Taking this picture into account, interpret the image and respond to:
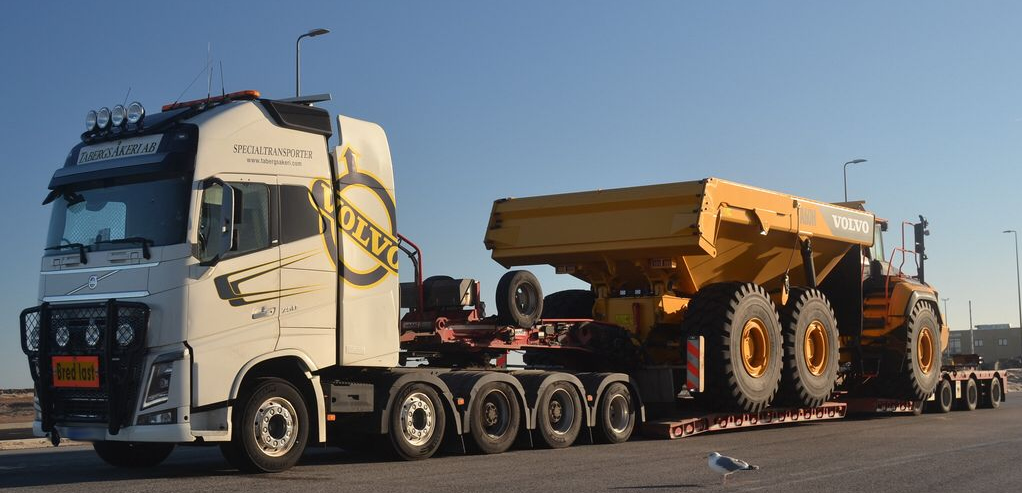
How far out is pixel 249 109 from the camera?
11.1 m

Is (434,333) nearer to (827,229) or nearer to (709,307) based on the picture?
(709,307)

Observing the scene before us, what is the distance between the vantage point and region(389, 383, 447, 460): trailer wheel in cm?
1208

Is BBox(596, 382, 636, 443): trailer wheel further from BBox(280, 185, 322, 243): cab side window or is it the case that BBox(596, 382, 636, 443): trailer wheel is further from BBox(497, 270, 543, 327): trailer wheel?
BBox(280, 185, 322, 243): cab side window

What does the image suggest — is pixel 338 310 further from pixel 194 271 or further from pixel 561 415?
pixel 561 415

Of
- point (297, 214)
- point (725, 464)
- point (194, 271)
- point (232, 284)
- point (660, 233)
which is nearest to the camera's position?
point (725, 464)

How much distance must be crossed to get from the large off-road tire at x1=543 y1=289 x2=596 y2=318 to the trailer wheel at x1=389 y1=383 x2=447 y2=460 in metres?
5.63

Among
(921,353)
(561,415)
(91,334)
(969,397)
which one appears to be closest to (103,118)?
(91,334)

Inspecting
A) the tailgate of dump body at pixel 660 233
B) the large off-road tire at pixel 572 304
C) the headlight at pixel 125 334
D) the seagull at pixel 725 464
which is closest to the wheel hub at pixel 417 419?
the headlight at pixel 125 334

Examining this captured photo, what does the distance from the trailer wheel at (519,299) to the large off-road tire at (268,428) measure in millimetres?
3713

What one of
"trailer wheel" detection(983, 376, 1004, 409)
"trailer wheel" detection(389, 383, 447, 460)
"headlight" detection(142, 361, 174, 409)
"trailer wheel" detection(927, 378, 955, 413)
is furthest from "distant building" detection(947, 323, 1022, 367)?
Answer: "headlight" detection(142, 361, 174, 409)

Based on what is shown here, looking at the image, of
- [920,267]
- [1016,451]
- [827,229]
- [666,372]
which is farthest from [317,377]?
[920,267]

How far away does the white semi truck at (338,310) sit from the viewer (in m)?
10.2

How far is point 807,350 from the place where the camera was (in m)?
17.7

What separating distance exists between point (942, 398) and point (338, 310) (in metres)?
15.9
